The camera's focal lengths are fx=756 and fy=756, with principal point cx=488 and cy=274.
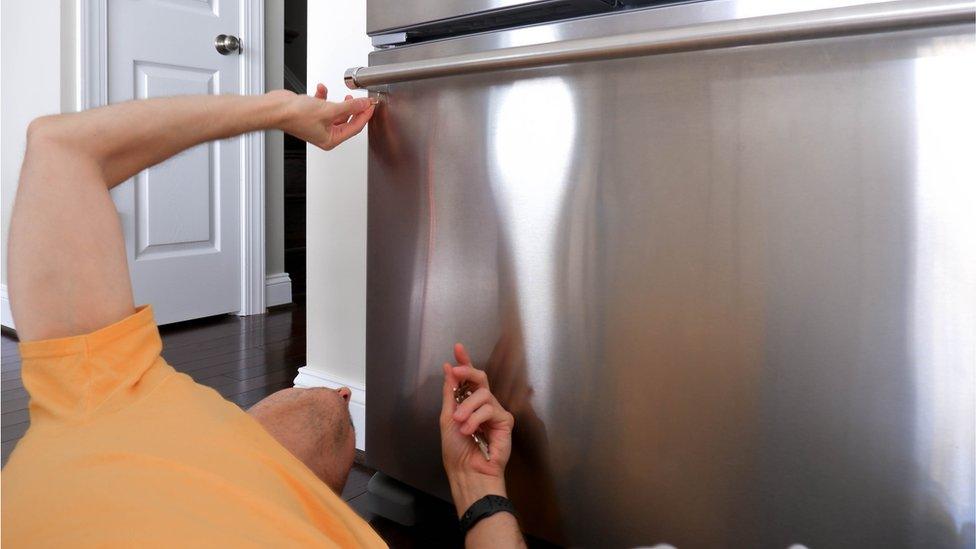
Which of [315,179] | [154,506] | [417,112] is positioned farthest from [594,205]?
[315,179]

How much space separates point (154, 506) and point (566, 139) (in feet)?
1.83

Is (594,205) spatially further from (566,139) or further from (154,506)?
(154,506)

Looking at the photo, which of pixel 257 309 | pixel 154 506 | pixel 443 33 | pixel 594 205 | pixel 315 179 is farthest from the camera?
pixel 257 309

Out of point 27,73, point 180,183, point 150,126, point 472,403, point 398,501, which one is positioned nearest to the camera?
point 150,126

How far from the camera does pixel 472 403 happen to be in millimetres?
924

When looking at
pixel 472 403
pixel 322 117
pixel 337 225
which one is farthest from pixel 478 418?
pixel 337 225

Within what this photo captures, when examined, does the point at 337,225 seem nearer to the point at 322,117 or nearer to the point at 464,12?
the point at 322,117

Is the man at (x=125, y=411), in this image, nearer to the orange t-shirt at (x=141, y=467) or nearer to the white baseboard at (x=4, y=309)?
the orange t-shirt at (x=141, y=467)

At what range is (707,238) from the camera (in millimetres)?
761

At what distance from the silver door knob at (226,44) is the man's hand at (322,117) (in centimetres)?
190

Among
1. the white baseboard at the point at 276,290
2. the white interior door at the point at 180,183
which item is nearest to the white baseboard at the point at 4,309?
the white interior door at the point at 180,183

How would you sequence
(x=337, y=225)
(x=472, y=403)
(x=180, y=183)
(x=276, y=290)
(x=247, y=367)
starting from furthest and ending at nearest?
(x=276, y=290), (x=180, y=183), (x=247, y=367), (x=337, y=225), (x=472, y=403)

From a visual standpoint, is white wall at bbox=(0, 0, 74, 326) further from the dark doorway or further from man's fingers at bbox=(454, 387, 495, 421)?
man's fingers at bbox=(454, 387, 495, 421)

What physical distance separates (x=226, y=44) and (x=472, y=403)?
225 cm
